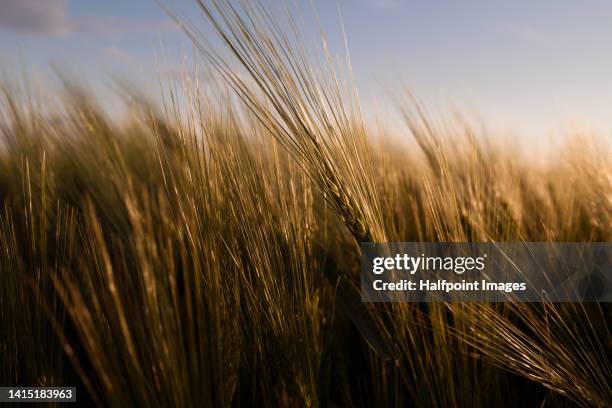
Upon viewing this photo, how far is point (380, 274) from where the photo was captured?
2.89 ft

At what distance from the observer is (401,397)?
39.0 inches

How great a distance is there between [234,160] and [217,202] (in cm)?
10

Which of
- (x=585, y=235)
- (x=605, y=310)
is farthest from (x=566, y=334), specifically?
(x=585, y=235)

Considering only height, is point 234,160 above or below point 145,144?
below

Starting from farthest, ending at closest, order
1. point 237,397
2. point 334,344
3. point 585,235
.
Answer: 1. point 585,235
2. point 334,344
3. point 237,397

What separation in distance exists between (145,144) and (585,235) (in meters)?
1.23

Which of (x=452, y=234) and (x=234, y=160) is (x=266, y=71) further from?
(x=452, y=234)

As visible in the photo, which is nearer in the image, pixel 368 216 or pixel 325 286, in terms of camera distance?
pixel 368 216

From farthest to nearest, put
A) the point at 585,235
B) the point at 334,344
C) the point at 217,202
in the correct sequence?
the point at 585,235, the point at 334,344, the point at 217,202

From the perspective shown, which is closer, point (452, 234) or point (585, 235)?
point (452, 234)

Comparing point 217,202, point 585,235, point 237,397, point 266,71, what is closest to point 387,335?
point 237,397

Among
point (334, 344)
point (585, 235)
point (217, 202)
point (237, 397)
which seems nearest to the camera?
point (217, 202)

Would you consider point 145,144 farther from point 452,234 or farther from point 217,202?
point 452,234

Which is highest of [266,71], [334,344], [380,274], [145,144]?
[145,144]
